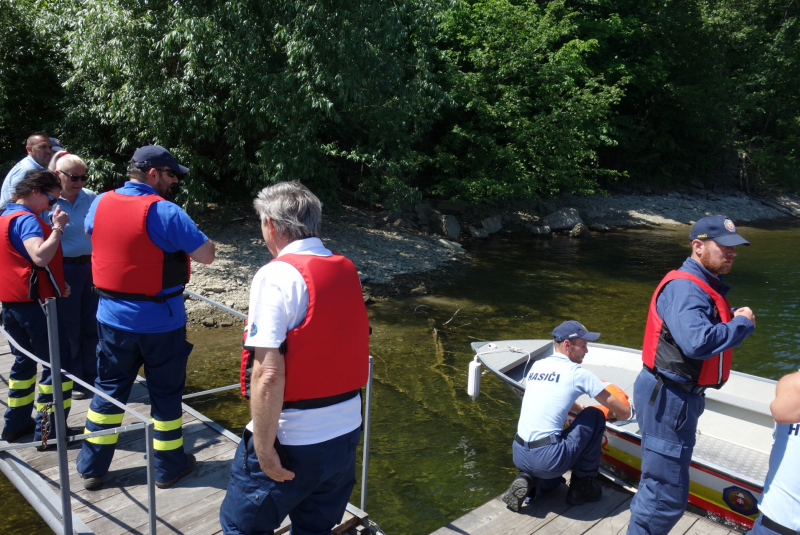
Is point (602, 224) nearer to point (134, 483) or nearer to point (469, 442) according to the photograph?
point (469, 442)

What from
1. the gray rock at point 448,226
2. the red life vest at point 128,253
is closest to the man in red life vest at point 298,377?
the red life vest at point 128,253

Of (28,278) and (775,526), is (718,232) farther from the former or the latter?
(28,278)

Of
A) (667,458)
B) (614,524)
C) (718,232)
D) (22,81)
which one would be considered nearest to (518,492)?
(614,524)

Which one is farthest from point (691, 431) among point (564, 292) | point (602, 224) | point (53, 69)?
point (602, 224)

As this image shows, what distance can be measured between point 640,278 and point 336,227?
25.6 ft

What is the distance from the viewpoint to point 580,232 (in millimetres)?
20188

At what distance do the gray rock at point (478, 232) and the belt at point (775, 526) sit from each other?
1630 cm

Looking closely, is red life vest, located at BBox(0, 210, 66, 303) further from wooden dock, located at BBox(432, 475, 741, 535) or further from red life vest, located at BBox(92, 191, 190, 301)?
wooden dock, located at BBox(432, 475, 741, 535)

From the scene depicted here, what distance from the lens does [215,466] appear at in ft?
12.6

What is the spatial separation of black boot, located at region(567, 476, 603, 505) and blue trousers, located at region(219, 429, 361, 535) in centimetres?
242

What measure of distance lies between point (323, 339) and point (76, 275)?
3.23m

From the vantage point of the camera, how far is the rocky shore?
10977mm

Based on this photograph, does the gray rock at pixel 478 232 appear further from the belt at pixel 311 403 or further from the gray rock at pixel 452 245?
the belt at pixel 311 403

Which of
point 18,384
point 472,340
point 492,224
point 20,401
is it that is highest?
point 18,384
